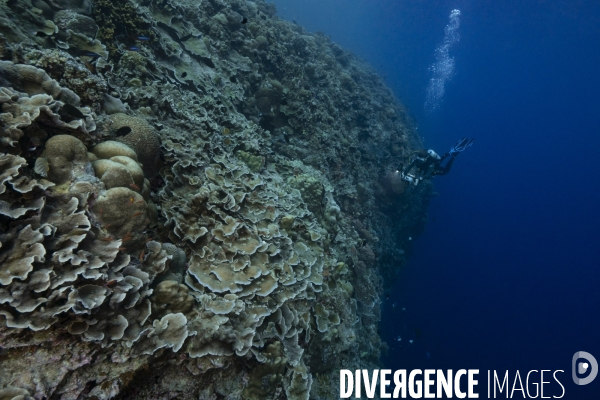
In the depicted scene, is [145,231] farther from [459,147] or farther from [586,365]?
[586,365]

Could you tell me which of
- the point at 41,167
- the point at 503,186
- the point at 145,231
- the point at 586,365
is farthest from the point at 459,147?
the point at 503,186

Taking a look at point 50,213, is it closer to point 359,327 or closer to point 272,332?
point 272,332

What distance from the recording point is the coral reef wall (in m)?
2.30

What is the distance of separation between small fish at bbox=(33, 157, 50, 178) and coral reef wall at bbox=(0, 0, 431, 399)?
0.08ft

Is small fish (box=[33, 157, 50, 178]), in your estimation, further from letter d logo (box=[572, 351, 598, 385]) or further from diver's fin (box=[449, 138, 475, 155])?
diver's fin (box=[449, 138, 475, 155])

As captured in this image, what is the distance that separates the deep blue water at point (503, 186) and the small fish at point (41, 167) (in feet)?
63.7

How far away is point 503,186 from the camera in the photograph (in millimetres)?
96938

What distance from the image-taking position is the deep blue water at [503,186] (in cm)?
4272

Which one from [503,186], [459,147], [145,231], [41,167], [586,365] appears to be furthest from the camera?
[503,186]

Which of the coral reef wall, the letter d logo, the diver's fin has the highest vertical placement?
the diver's fin

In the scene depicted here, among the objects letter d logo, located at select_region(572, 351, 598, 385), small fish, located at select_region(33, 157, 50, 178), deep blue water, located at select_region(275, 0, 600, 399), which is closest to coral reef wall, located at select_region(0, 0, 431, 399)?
small fish, located at select_region(33, 157, 50, 178)

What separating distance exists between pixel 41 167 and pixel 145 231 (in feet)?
3.61

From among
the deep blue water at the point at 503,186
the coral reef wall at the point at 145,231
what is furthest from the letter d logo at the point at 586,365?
the coral reef wall at the point at 145,231

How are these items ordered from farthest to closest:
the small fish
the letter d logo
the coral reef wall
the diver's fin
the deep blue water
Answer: the deep blue water → the diver's fin → the letter d logo → the small fish → the coral reef wall
